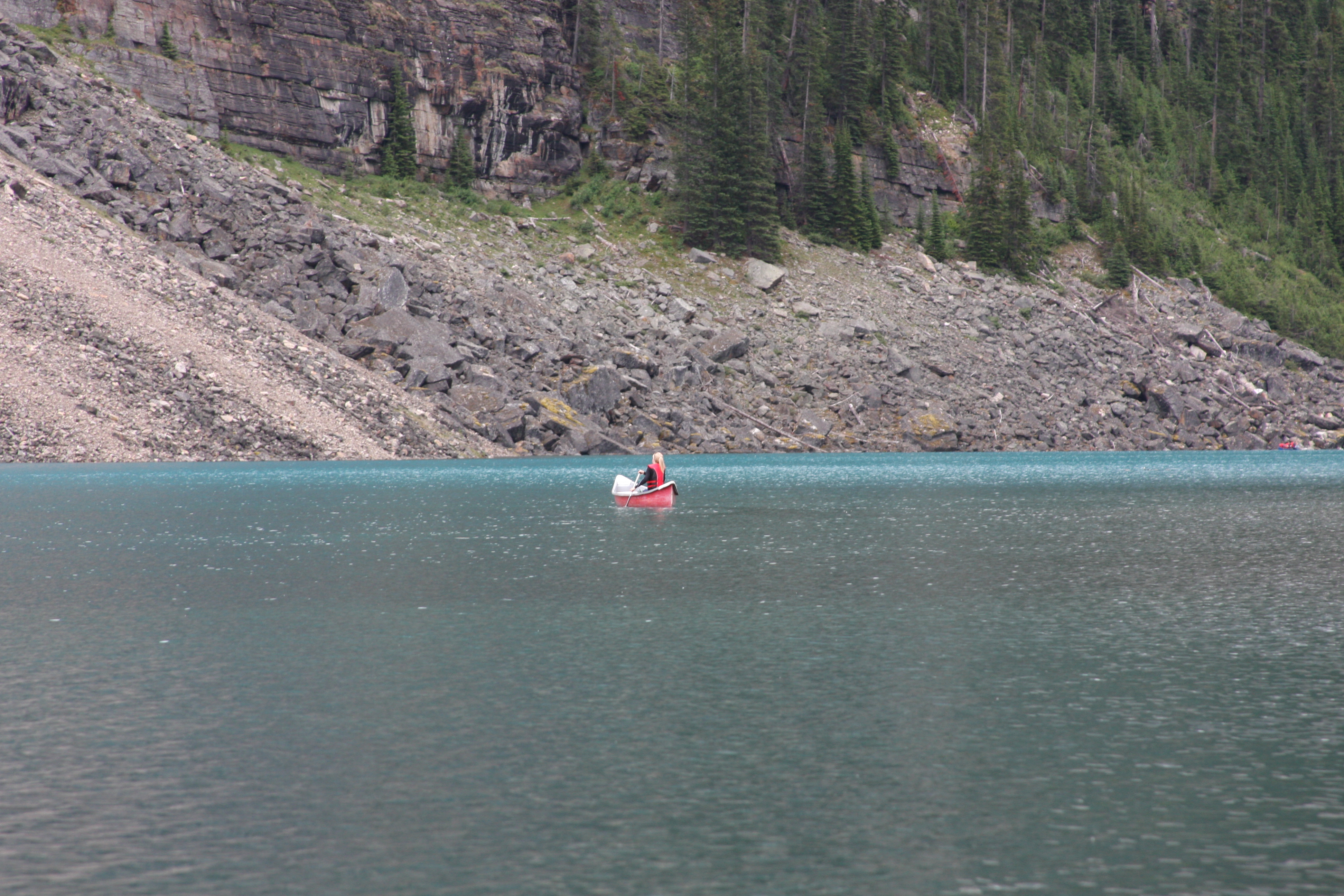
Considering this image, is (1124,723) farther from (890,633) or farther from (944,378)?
(944,378)

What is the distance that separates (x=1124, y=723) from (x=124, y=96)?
86.9 meters

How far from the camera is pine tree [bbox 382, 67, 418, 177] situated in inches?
3698

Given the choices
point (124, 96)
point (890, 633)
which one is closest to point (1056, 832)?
point (890, 633)

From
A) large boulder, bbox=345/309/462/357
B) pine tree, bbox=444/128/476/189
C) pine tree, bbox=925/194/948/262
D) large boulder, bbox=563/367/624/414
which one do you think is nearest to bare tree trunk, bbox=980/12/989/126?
pine tree, bbox=925/194/948/262

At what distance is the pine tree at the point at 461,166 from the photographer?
96000mm

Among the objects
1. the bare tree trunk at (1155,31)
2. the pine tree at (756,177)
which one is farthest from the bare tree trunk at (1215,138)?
the pine tree at (756,177)

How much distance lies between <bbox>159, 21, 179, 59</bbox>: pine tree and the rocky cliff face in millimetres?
376

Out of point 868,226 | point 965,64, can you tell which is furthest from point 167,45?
point 965,64

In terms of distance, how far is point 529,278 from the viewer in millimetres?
83938

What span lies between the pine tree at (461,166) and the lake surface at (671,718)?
7138cm

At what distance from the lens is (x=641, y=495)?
135 ft

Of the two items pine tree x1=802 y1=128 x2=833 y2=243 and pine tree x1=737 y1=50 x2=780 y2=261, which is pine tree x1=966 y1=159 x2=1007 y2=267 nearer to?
pine tree x1=802 y1=128 x2=833 y2=243

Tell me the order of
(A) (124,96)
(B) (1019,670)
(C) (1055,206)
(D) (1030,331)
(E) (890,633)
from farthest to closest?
1. (C) (1055,206)
2. (D) (1030,331)
3. (A) (124,96)
4. (E) (890,633)
5. (B) (1019,670)

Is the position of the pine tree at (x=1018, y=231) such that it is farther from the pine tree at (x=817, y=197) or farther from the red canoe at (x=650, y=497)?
the red canoe at (x=650, y=497)
